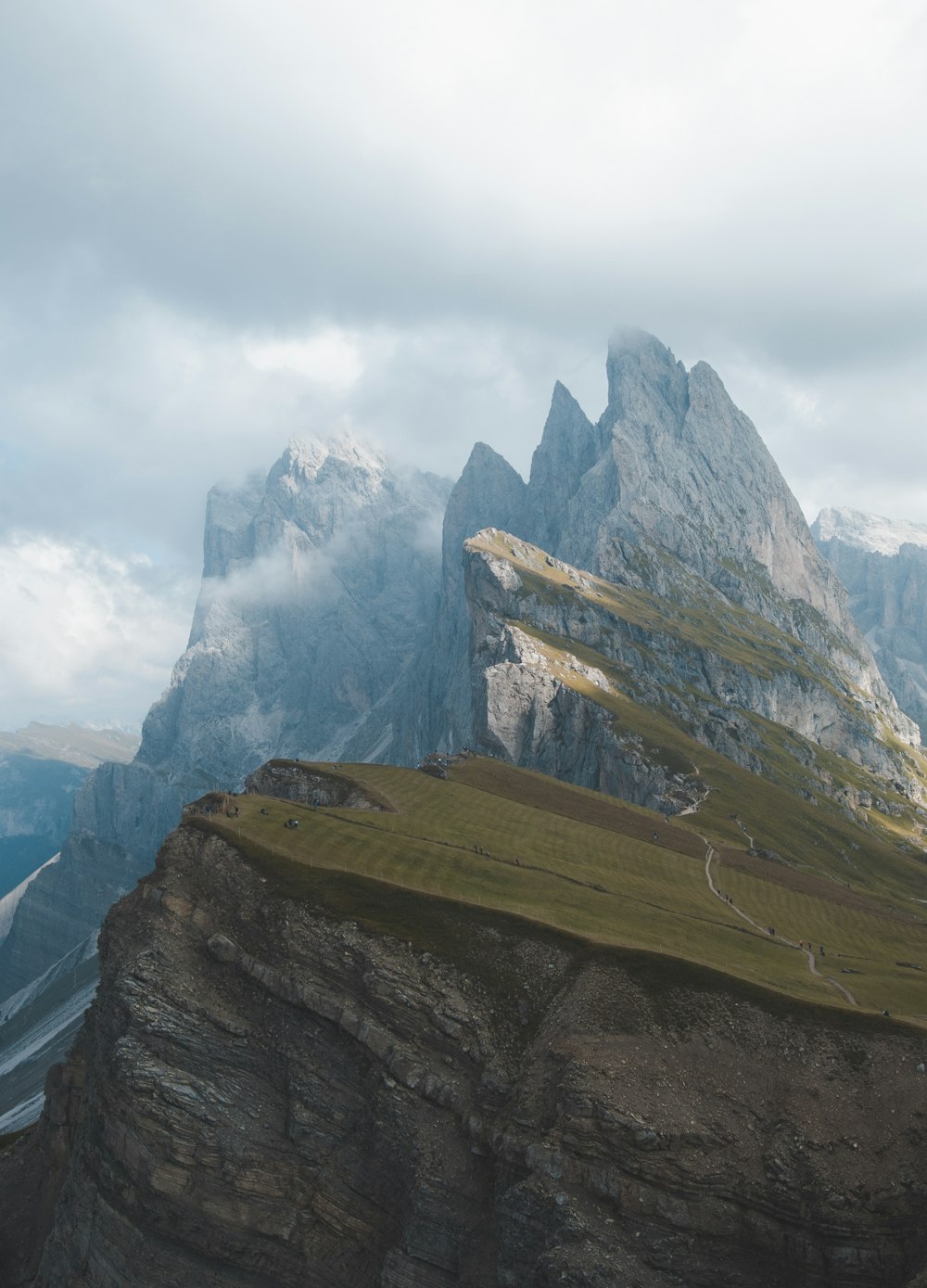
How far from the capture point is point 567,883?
72875 mm

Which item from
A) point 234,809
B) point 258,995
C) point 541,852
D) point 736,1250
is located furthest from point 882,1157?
point 234,809

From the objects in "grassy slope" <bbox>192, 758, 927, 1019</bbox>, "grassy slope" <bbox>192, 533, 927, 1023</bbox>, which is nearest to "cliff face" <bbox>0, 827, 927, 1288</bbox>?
"grassy slope" <bbox>192, 533, 927, 1023</bbox>

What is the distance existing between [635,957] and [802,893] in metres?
51.6

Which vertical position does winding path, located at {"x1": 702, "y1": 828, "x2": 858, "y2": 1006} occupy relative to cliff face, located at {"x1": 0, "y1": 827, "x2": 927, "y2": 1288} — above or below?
above

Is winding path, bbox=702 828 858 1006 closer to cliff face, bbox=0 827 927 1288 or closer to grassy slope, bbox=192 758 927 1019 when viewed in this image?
grassy slope, bbox=192 758 927 1019

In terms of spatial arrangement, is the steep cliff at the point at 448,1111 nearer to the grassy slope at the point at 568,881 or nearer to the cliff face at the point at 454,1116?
the cliff face at the point at 454,1116

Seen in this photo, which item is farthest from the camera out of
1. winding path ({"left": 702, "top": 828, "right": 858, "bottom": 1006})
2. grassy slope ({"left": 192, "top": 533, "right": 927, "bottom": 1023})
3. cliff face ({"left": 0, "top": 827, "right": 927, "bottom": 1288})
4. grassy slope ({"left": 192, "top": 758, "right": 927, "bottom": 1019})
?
winding path ({"left": 702, "top": 828, "right": 858, "bottom": 1006})

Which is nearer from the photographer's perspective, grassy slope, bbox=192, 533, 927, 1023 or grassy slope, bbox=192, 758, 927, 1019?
grassy slope, bbox=192, 533, 927, 1023

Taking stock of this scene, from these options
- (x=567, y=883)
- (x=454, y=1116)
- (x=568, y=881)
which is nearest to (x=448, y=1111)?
(x=454, y=1116)

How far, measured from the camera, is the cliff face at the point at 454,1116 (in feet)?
140

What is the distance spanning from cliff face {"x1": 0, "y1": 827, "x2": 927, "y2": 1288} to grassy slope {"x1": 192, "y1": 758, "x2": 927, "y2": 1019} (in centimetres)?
331

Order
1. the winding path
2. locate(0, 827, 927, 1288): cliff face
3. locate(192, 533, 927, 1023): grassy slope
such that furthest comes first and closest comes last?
1. the winding path
2. locate(192, 533, 927, 1023): grassy slope
3. locate(0, 827, 927, 1288): cliff face

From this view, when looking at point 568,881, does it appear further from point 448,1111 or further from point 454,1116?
point 454,1116

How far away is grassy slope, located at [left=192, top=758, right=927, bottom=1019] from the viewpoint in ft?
198
